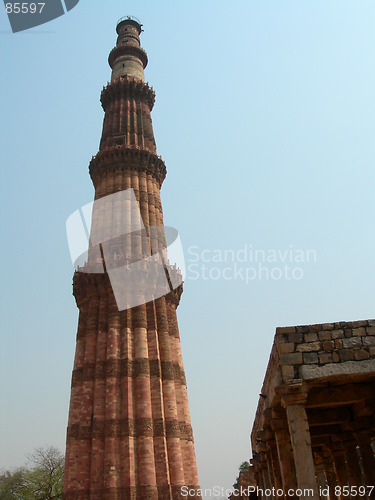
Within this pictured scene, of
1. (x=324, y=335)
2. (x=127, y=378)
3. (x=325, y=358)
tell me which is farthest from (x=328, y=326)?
(x=127, y=378)

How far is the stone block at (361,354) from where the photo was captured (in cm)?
782

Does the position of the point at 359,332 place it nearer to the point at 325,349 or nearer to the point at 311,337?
the point at 325,349

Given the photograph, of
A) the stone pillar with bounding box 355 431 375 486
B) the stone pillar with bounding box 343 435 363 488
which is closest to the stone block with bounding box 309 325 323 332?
the stone pillar with bounding box 355 431 375 486

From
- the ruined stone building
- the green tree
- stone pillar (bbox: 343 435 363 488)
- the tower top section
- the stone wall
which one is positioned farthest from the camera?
the green tree

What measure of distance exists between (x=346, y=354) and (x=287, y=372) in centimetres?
104

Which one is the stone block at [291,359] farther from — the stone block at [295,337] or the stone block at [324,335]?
the stone block at [324,335]

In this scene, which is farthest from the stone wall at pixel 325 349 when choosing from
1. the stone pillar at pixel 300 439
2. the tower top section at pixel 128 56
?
the tower top section at pixel 128 56

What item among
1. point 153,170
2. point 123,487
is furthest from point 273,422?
point 153,170

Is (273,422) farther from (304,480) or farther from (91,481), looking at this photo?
(91,481)

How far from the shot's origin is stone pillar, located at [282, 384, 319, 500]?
7159mm

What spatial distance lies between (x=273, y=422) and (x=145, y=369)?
10.3 metres

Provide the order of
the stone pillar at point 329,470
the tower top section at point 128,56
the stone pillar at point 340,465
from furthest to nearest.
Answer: the tower top section at point 128,56 → the stone pillar at point 329,470 → the stone pillar at point 340,465

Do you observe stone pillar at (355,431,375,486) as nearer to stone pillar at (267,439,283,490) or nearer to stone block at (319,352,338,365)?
stone pillar at (267,439,283,490)

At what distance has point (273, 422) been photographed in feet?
30.6
